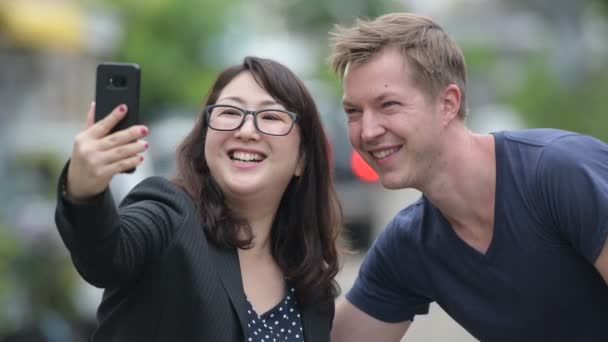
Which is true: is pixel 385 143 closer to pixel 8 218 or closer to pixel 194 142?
pixel 194 142

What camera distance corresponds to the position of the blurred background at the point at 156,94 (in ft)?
31.7

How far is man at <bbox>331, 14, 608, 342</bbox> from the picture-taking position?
378 cm

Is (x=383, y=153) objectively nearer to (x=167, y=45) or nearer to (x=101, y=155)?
(x=101, y=155)

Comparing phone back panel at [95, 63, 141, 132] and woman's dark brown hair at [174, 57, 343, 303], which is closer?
phone back panel at [95, 63, 141, 132]

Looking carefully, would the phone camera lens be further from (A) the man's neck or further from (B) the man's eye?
(A) the man's neck

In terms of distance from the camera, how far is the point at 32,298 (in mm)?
9570

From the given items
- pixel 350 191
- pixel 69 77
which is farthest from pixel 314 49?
pixel 350 191

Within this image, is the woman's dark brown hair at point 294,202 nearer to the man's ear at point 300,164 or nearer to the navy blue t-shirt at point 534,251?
the man's ear at point 300,164

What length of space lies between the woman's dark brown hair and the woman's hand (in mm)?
940

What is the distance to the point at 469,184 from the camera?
395 centimetres

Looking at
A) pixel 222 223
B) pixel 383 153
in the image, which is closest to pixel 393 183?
pixel 383 153

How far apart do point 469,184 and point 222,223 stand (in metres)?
0.98

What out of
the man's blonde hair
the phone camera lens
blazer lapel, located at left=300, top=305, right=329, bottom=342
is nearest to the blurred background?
the man's blonde hair

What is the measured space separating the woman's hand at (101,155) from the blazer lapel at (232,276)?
908 mm
